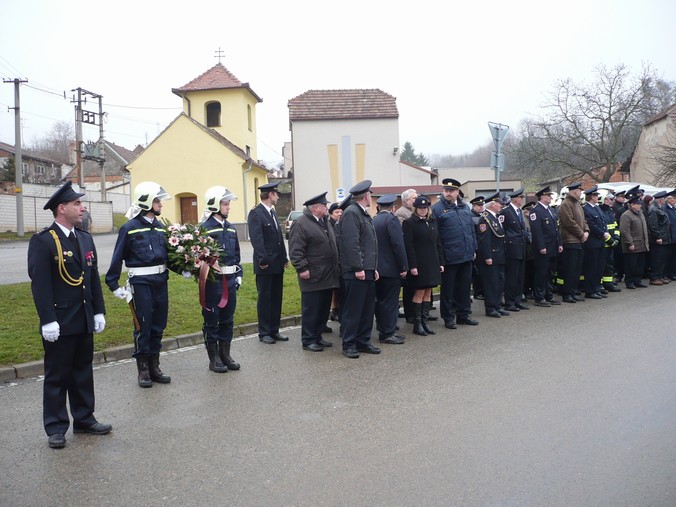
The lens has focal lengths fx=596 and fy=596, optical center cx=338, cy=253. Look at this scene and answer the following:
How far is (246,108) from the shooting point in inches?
1522

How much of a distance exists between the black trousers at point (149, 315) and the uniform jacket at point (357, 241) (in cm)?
258

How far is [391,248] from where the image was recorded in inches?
348

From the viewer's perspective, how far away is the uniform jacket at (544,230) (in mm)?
11703

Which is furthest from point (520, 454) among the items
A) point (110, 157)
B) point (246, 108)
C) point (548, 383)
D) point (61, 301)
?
point (110, 157)

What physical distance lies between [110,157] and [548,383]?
75.1 m

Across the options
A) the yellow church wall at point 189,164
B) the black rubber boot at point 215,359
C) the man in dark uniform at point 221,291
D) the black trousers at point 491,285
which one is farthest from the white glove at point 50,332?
the yellow church wall at point 189,164

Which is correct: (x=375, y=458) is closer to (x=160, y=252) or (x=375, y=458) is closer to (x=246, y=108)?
(x=160, y=252)

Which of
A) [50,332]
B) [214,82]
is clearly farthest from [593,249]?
[214,82]

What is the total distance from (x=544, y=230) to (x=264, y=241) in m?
6.04

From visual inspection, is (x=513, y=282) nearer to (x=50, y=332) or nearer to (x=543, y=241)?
(x=543, y=241)

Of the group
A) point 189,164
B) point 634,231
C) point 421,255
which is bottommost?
point 421,255

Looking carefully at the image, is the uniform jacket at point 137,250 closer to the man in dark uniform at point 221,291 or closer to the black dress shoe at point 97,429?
the man in dark uniform at point 221,291

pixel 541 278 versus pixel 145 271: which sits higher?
pixel 145 271

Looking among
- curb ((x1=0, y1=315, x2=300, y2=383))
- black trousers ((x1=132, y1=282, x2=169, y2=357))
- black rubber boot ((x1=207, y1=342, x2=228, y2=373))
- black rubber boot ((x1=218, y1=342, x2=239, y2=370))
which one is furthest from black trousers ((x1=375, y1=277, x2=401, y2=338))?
black trousers ((x1=132, y1=282, x2=169, y2=357))
